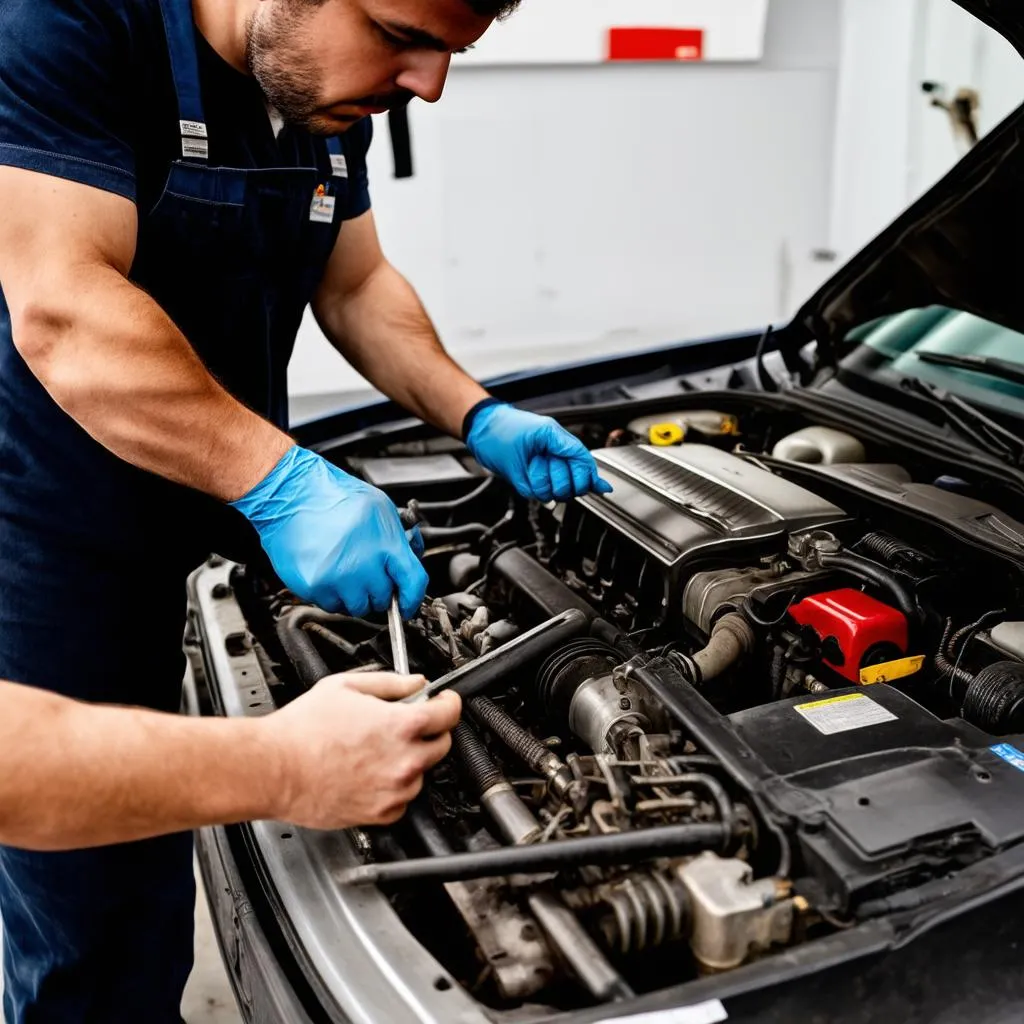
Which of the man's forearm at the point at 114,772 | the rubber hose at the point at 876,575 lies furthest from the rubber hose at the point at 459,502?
the man's forearm at the point at 114,772

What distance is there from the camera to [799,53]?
539 cm

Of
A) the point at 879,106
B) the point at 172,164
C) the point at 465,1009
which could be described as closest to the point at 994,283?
the point at 172,164

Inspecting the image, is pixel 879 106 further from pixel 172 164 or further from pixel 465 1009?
pixel 465 1009

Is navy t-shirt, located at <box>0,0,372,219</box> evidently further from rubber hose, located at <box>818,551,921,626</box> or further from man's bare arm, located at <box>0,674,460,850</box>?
rubber hose, located at <box>818,551,921,626</box>

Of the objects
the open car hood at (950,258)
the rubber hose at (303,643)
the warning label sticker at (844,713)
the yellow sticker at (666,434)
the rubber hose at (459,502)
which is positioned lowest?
the rubber hose at (303,643)

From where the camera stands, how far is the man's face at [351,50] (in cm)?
130

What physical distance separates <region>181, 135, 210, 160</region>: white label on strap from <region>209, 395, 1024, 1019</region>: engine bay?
0.67 m

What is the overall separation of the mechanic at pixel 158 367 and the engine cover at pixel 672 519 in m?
0.11

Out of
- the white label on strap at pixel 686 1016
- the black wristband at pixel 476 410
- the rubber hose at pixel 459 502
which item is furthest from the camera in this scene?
the rubber hose at pixel 459 502

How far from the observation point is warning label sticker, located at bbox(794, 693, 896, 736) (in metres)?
1.20

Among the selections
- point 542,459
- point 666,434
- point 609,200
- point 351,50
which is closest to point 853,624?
point 542,459

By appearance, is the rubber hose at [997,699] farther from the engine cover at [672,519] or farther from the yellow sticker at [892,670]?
the engine cover at [672,519]

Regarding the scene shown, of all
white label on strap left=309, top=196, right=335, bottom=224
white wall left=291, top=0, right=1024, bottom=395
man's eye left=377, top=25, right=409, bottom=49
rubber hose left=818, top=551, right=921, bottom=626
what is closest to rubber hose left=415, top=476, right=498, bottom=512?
Answer: white label on strap left=309, top=196, right=335, bottom=224

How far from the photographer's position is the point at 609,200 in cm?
531
